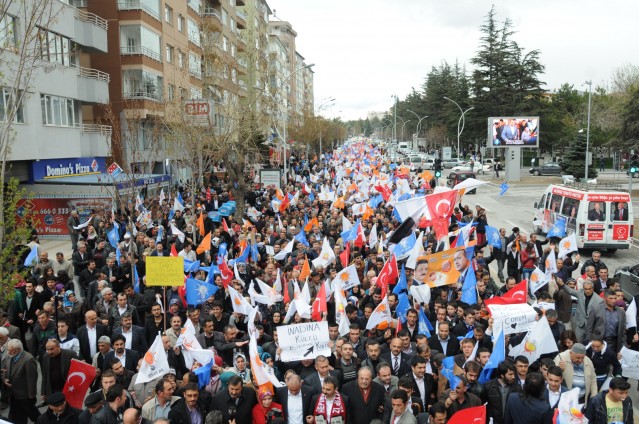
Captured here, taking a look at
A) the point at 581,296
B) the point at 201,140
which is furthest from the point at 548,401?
the point at 201,140

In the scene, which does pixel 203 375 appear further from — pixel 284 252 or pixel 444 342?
pixel 284 252

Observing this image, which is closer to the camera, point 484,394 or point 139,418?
point 139,418

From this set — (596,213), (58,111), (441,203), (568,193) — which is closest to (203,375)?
(441,203)

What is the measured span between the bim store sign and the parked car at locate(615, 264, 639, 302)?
59.3ft

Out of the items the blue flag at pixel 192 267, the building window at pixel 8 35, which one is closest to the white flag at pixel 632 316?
the blue flag at pixel 192 267

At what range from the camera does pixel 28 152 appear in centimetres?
2375

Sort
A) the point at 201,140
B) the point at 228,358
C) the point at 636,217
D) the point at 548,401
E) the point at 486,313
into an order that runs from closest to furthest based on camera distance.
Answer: the point at 548,401 → the point at 228,358 → the point at 486,313 → the point at 201,140 → the point at 636,217

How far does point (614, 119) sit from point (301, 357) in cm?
6354

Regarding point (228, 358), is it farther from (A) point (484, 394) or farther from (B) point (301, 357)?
(A) point (484, 394)

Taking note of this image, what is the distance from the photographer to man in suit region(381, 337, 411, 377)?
25.5ft

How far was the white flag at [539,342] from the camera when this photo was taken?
7.85 m

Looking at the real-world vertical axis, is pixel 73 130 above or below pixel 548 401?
above

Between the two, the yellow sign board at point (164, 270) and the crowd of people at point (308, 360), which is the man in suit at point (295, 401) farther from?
the yellow sign board at point (164, 270)

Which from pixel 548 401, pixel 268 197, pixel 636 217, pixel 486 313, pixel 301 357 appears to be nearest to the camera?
pixel 548 401
